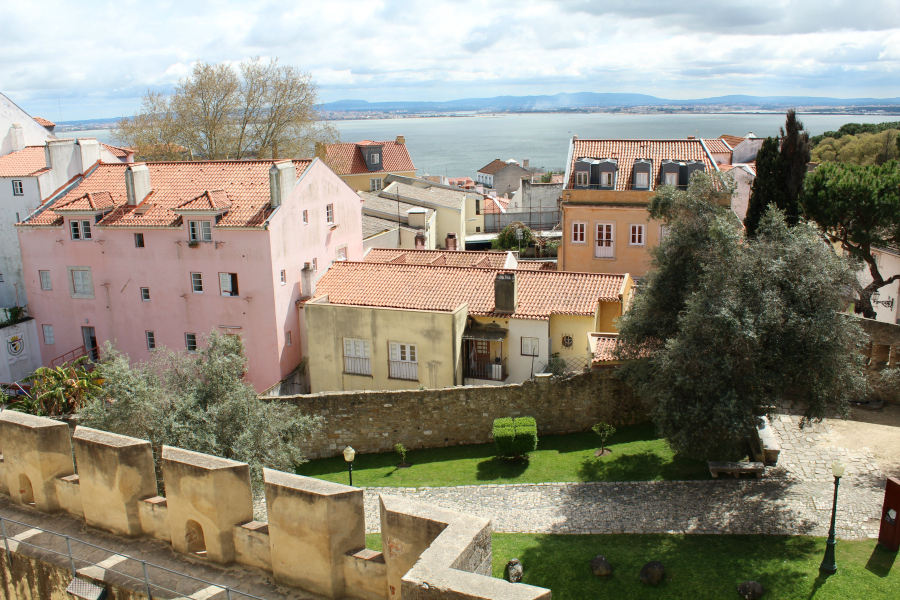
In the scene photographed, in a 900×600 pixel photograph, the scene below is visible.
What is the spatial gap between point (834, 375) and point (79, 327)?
31.3 metres

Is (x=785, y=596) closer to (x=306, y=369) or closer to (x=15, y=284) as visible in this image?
(x=306, y=369)

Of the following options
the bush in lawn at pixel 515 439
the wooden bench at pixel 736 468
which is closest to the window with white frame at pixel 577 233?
the bush in lawn at pixel 515 439

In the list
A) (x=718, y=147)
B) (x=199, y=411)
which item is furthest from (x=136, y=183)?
(x=718, y=147)

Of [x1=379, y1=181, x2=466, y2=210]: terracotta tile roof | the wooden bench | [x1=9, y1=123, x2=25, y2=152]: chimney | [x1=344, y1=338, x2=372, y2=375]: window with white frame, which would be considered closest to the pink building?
[x1=344, y1=338, x2=372, y2=375]: window with white frame

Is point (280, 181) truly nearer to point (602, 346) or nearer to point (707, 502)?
point (602, 346)

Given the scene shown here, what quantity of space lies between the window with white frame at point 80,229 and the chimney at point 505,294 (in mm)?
19102

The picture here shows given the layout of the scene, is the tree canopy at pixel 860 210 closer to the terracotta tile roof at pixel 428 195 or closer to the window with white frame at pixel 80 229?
the terracotta tile roof at pixel 428 195

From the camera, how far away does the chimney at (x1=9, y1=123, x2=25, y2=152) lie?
3938 cm

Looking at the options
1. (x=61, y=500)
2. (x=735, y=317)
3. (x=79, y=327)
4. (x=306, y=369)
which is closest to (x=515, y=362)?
(x=306, y=369)

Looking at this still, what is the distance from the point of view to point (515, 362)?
89.1ft

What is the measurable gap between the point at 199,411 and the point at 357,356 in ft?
31.6

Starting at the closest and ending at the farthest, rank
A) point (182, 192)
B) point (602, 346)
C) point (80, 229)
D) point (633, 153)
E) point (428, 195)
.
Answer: point (602, 346), point (182, 192), point (80, 229), point (633, 153), point (428, 195)

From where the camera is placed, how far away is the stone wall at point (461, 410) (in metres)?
24.1

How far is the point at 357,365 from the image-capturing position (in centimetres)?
2786
